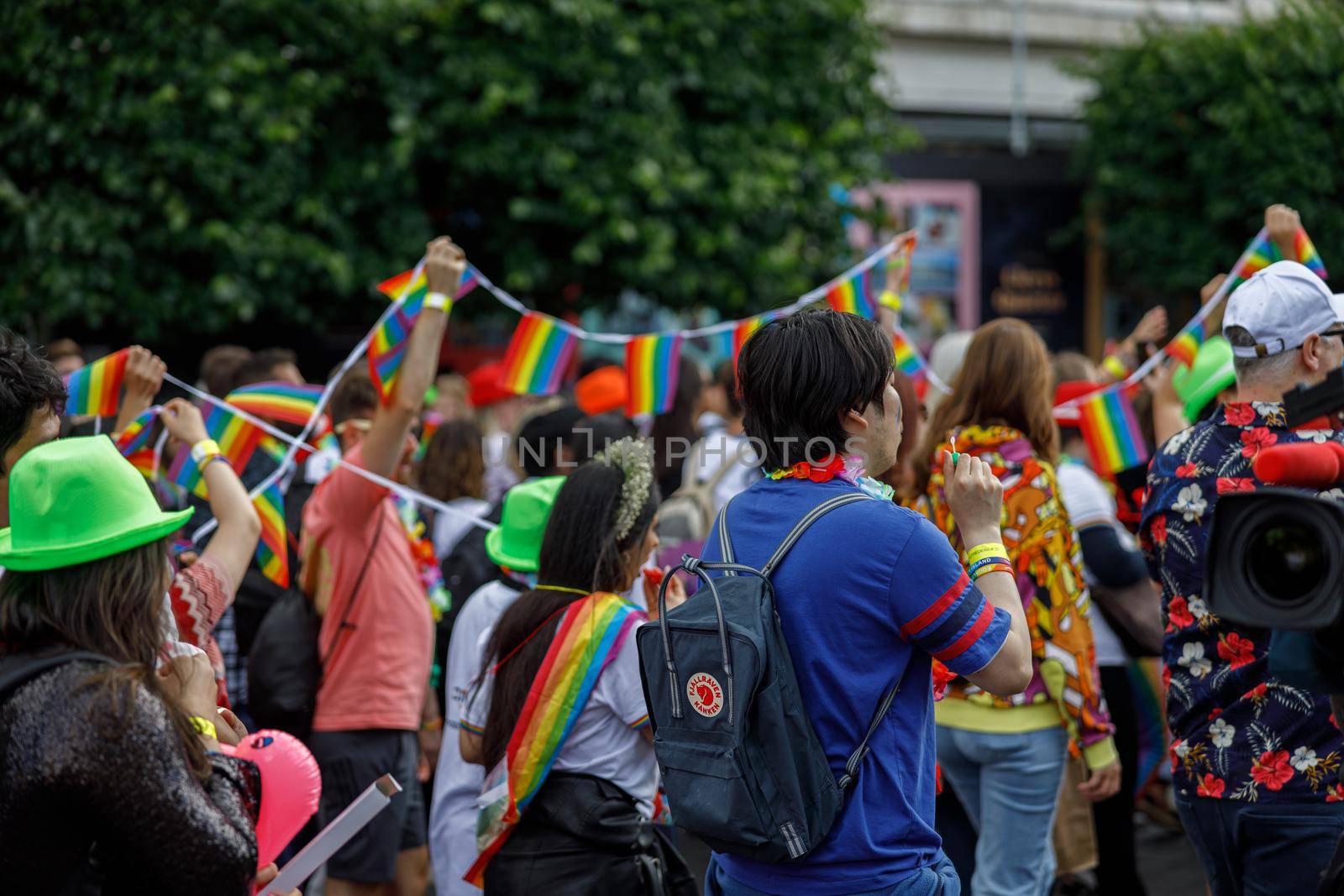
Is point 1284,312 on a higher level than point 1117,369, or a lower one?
higher

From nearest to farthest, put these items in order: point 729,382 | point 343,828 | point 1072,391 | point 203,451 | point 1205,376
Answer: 1. point 343,828
2. point 203,451
3. point 1205,376
4. point 1072,391
5. point 729,382

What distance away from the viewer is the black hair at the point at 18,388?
2814mm

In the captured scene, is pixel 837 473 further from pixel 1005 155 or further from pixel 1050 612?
pixel 1005 155

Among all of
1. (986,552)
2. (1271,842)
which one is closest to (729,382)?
(1271,842)

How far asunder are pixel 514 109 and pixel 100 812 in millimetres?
7606

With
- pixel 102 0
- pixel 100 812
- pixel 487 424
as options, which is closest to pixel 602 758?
pixel 100 812

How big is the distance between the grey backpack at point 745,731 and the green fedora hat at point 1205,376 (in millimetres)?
2566

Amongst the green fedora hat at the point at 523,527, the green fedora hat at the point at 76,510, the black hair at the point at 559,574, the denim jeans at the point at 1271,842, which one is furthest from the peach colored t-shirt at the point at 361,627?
the denim jeans at the point at 1271,842

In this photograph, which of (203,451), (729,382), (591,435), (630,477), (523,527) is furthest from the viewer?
(729,382)

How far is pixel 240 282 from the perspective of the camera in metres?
8.25

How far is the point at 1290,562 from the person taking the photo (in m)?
1.93

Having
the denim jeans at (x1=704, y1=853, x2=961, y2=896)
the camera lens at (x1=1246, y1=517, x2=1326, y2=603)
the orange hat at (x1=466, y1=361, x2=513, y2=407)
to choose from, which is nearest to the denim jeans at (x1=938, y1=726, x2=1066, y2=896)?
the denim jeans at (x1=704, y1=853, x2=961, y2=896)

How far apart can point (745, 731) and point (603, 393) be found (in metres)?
5.02

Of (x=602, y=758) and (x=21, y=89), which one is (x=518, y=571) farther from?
(x=21, y=89)
